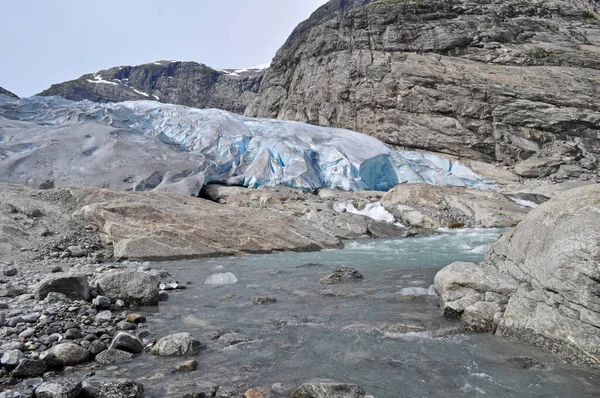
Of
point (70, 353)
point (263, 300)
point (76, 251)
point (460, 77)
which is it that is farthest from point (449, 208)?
point (460, 77)

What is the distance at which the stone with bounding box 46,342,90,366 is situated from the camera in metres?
4.22

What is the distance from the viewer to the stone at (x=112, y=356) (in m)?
4.41

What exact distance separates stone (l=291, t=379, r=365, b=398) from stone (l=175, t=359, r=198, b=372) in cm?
118

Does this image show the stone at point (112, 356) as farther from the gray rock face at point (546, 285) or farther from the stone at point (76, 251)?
the stone at point (76, 251)

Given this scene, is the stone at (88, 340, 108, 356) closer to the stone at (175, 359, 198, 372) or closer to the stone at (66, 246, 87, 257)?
the stone at (175, 359, 198, 372)

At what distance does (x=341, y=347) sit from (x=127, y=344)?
2465 millimetres


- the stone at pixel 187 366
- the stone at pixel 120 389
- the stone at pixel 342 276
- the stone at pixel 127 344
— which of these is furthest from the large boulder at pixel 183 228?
the stone at pixel 120 389

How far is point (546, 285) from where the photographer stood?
5254mm

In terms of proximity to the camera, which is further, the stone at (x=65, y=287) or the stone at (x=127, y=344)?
the stone at (x=65, y=287)

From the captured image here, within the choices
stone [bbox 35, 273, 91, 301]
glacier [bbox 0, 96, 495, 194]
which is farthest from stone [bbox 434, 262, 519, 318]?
glacier [bbox 0, 96, 495, 194]

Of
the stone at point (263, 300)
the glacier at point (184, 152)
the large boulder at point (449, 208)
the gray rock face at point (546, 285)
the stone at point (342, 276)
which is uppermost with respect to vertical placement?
the glacier at point (184, 152)

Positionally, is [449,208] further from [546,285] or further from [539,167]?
[539,167]

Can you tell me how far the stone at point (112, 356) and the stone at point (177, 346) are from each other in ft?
0.97

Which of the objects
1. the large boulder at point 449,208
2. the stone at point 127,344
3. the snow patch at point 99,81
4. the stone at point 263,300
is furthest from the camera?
the snow patch at point 99,81
